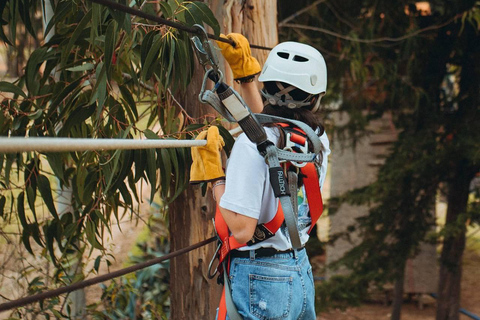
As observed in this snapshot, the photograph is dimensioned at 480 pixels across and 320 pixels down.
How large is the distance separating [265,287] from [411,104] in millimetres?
4270

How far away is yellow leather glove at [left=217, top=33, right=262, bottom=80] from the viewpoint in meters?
2.32

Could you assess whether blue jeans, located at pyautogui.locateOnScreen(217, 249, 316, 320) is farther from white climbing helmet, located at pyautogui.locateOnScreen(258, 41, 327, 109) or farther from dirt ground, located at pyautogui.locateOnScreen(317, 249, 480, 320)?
dirt ground, located at pyautogui.locateOnScreen(317, 249, 480, 320)

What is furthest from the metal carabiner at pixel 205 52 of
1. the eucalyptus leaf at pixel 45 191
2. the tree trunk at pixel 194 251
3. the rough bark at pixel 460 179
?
the rough bark at pixel 460 179

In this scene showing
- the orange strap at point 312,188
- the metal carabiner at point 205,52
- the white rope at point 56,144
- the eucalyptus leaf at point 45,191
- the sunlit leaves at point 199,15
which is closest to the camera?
the white rope at point 56,144

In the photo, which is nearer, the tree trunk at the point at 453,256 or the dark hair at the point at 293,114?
the dark hair at the point at 293,114

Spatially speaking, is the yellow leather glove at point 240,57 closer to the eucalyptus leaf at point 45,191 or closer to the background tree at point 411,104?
the eucalyptus leaf at point 45,191

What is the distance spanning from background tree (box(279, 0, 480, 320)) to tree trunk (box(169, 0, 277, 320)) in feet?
7.98

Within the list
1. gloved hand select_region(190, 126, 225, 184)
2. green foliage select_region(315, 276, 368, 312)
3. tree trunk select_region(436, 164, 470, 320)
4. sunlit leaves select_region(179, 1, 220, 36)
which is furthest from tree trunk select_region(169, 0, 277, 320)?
tree trunk select_region(436, 164, 470, 320)

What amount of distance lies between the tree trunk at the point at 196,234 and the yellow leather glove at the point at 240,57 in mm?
366

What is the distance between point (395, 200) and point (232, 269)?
3799mm

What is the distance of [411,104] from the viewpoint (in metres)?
5.76

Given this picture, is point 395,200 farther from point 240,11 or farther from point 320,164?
point 320,164

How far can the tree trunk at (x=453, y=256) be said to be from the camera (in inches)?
221

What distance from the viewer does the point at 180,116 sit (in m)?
2.78
